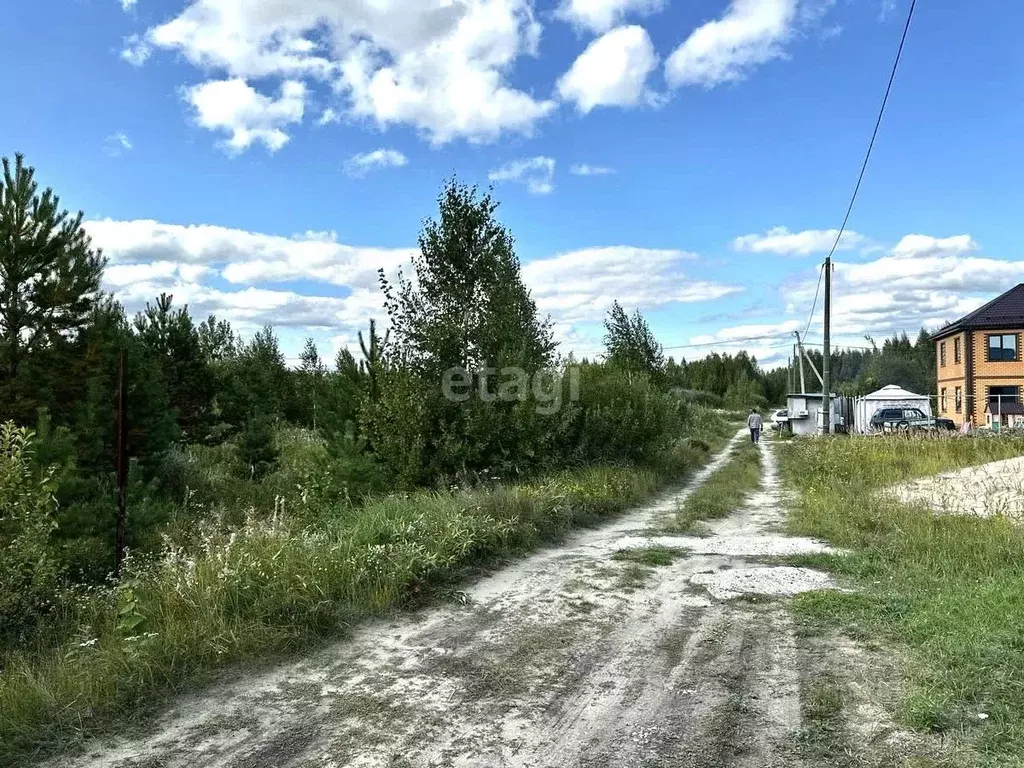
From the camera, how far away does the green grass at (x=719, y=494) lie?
10078 mm

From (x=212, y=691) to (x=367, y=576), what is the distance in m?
1.73

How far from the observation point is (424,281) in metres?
12.7

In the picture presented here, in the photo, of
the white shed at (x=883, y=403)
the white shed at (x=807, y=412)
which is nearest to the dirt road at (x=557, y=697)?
the white shed at (x=883, y=403)

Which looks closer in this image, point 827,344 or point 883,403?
point 827,344

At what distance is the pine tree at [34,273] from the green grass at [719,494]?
10385 millimetres

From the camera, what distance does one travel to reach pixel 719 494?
490 inches

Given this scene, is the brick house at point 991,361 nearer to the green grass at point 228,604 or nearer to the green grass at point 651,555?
the green grass at point 651,555

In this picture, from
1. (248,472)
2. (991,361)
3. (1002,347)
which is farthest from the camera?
(991,361)

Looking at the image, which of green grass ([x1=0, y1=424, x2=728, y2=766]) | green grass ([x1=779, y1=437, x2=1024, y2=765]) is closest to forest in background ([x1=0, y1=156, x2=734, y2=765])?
green grass ([x1=0, y1=424, x2=728, y2=766])

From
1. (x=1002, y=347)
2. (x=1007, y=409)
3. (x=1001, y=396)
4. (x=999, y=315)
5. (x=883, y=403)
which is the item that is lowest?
(x=1007, y=409)

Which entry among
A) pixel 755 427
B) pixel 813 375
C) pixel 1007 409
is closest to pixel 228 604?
pixel 755 427

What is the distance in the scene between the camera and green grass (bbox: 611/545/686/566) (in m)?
7.08

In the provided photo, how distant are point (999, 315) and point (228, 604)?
4304cm

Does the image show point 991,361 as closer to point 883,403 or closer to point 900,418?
point 883,403
